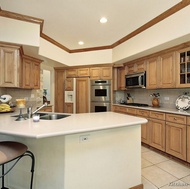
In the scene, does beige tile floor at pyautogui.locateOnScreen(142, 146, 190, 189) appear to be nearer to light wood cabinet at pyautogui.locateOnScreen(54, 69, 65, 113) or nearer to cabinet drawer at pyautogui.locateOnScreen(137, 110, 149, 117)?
cabinet drawer at pyautogui.locateOnScreen(137, 110, 149, 117)

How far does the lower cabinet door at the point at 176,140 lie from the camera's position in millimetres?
2391

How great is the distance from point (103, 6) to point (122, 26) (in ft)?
2.75

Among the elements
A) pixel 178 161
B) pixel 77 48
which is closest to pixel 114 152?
pixel 178 161

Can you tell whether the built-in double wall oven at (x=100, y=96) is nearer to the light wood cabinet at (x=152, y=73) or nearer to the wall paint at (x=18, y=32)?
the light wood cabinet at (x=152, y=73)

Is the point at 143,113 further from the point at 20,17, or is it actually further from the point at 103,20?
the point at 20,17

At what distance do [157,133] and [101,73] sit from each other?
2455mm

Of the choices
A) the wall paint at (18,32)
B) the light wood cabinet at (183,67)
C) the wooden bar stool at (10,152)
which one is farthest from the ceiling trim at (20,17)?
the light wood cabinet at (183,67)

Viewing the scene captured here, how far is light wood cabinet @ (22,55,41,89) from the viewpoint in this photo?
345 cm

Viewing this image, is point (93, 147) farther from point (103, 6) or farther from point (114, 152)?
point (103, 6)

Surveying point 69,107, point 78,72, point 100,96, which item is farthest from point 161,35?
point 69,107

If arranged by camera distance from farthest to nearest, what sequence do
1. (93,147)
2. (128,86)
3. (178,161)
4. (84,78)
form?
(84,78) < (128,86) < (178,161) < (93,147)

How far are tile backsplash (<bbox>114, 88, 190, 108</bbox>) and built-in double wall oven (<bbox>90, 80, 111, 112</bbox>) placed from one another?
0.43 metres

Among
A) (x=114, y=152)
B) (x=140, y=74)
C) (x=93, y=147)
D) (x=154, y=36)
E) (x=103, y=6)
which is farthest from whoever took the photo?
(x=140, y=74)

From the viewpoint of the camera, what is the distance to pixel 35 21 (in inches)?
104
